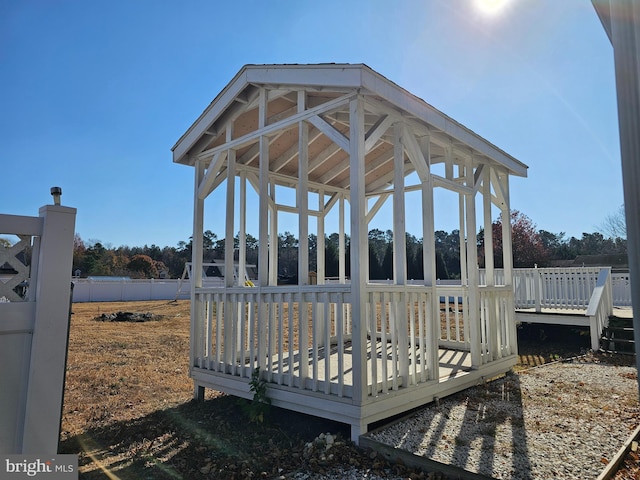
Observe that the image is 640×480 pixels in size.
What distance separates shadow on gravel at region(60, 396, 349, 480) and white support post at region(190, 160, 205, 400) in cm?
65

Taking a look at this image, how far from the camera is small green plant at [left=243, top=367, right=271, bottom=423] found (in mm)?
3881

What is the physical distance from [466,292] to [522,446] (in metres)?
2.57

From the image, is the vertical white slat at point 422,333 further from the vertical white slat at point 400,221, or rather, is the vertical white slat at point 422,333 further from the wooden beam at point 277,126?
Result: the wooden beam at point 277,126

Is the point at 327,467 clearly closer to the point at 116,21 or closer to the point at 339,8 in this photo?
the point at 339,8

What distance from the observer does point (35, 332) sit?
82.9 inches

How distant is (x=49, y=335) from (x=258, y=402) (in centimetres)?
228

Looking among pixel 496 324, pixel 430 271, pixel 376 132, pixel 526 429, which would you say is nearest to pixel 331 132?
pixel 376 132

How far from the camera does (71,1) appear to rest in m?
5.01

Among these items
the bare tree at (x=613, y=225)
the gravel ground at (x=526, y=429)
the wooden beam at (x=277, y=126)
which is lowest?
the gravel ground at (x=526, y=429)

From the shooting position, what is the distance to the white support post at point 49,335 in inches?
81.9

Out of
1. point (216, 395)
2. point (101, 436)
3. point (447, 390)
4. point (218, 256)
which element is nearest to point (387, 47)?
point (447, 390)

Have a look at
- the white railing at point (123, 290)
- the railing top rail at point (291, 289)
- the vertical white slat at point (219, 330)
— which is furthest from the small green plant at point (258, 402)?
the white railing at point (123, 290)

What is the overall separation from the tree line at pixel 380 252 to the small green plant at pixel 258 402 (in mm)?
15909

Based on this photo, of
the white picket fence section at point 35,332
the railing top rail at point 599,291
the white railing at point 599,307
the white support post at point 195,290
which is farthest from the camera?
the railing top rail at point 599,291
